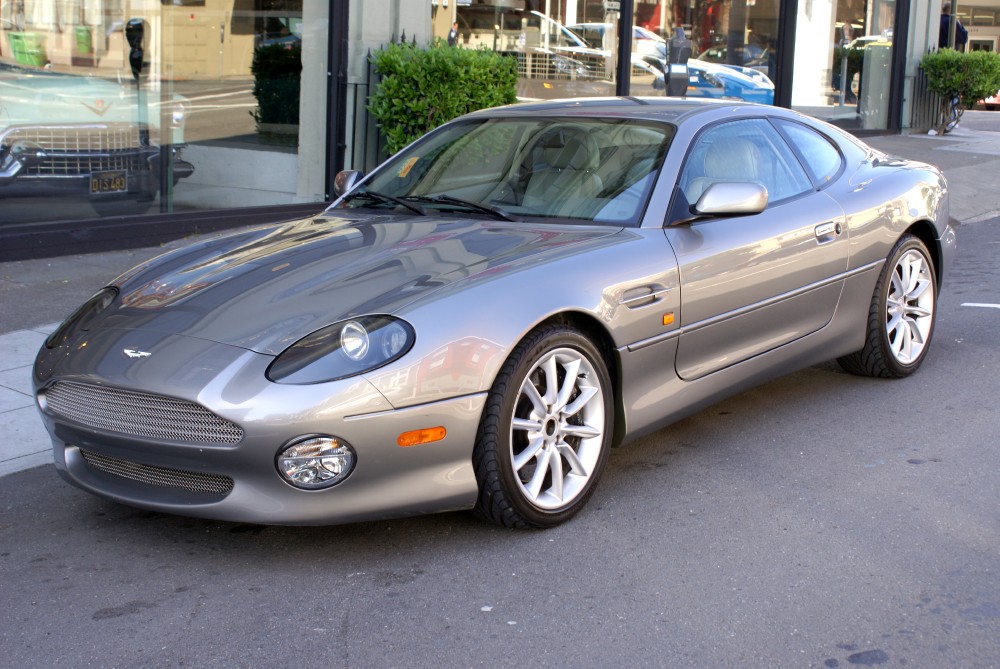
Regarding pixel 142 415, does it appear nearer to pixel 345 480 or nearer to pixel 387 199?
pixel 345 480

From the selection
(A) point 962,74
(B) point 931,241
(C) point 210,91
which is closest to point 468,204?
(B) point 931,241

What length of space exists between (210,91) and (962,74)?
1374cm

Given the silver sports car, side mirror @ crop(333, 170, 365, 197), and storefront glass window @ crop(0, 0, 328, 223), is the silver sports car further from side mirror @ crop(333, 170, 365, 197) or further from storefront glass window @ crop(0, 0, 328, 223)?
storefront glass window @ crop(0, 0, 328, 223)

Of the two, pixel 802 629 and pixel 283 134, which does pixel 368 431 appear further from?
pixel 283 134

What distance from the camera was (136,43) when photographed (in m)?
9.55

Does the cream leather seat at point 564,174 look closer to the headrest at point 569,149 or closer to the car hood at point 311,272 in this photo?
the headrest at point 569,149

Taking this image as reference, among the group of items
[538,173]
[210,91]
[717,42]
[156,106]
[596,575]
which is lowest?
[596,575]

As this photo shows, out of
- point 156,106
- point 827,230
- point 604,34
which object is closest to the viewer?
point 827,230

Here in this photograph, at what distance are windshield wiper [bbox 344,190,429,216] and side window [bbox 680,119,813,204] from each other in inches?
44.1

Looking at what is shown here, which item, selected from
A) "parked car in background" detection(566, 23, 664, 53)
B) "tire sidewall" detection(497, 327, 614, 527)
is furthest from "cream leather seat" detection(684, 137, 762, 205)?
"parked car in background" detection(566, 23, 664, 53)

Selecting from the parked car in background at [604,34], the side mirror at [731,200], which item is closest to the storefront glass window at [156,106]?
the parked car in background at [604,34]

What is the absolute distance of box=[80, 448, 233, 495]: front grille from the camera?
3.78 m

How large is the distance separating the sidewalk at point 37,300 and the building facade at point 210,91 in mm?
342

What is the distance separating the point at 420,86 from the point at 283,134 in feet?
4.45
